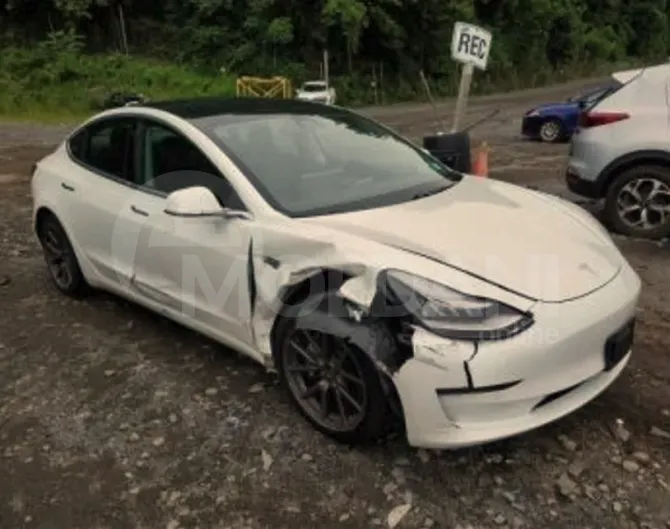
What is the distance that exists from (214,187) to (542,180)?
20.9 feet

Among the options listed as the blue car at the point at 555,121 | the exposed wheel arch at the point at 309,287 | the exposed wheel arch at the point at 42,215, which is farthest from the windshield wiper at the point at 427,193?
the blue car at the point at 555,121

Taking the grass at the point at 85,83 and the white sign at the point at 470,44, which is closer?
the white sign at the point at 470,44

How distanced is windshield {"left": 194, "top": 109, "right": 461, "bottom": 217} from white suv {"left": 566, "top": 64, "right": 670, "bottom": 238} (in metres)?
2.51

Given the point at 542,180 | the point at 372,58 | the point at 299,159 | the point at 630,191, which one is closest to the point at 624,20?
the point at 372,58

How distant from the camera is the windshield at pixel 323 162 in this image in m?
3.64

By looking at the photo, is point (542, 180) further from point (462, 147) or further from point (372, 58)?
point (372, 58)

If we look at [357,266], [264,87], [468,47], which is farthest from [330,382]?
[264,87]

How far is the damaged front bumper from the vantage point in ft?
9.15

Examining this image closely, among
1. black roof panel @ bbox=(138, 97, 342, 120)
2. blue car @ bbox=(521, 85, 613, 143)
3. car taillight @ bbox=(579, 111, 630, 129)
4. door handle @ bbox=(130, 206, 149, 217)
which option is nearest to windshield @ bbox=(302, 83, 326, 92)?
blue car @ bbox=(521, 85, 613, 143)

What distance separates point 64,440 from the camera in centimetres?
351

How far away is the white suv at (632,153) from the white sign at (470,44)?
147cm

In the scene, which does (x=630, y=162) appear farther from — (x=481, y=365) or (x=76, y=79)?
(x=76, y=79)

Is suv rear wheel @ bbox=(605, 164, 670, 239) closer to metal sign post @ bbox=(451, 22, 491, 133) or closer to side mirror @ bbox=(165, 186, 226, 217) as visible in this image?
metal sign post @ bbox=(451, 22, 491, 133)

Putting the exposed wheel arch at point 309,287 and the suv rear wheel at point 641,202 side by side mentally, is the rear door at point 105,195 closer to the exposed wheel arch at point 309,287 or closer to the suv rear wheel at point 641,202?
the exposed wheel arch at point 309,287
